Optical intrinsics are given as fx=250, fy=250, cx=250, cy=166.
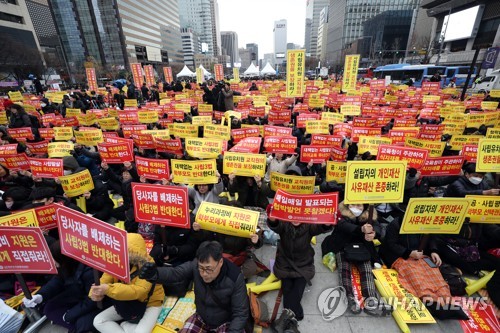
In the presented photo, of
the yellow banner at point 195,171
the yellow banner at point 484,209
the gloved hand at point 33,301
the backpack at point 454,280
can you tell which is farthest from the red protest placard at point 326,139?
the gloved hand at point 33,301

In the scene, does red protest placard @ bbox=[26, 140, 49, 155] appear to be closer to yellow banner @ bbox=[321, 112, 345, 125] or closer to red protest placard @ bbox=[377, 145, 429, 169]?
yellow banner @ bbox=[321, 112, 345, 125]

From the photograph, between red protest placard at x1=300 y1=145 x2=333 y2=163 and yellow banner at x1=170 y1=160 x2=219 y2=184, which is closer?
yellow banner at x1=170 y1=160 x2=219 y2=184

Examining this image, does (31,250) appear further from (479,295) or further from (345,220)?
(479,295)

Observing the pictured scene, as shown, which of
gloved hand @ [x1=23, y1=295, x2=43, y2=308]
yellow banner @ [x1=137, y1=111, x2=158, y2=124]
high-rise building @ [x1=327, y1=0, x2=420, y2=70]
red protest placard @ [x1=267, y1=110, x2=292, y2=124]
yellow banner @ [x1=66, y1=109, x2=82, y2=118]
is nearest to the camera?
gloved hand @ [x1=23, y1=295, x2=43, y2=308]

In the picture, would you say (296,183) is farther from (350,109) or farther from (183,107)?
(183,107)

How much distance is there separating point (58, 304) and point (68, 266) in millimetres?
508

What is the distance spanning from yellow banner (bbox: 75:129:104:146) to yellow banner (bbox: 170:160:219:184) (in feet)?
15.1

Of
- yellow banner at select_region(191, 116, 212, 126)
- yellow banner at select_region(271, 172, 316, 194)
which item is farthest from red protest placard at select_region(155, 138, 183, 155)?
yellow banner at select_region(271, 172, 316, 194)

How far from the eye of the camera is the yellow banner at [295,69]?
11.1 meters

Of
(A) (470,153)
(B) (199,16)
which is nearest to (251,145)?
(A) (470,153)

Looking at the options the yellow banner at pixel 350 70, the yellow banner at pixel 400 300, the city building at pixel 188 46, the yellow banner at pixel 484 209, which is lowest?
the yellow banner at pixel 400 300

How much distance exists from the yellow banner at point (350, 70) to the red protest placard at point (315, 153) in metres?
10.4

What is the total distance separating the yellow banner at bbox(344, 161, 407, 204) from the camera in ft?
10.7

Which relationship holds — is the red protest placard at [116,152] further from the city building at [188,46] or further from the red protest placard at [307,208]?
the city building at [188,46]
